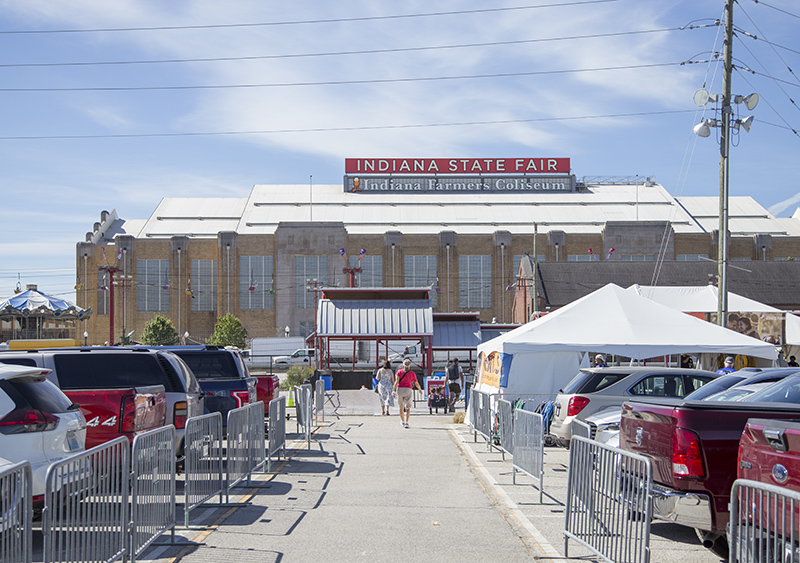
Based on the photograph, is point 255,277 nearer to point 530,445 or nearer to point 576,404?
point 576,404

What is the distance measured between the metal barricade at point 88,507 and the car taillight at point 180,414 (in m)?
4.26

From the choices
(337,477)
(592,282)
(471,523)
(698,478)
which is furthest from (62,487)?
(592,282)

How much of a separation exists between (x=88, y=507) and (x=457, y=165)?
83331 mm

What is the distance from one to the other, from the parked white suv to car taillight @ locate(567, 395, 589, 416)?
8654mm

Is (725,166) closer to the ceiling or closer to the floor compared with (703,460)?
closer to the ceiling

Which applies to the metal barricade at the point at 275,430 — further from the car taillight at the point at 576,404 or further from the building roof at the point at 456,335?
the building roof at the point at 456,335

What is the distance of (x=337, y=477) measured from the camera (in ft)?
→ 39.1

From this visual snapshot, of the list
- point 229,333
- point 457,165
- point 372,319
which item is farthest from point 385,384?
point 457,165

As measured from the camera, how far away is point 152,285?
7612 centimetres

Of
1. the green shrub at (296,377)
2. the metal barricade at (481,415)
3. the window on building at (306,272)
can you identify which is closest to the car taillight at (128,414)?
the metal barricade at (481,415)

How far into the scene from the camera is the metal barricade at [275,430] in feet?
41.3

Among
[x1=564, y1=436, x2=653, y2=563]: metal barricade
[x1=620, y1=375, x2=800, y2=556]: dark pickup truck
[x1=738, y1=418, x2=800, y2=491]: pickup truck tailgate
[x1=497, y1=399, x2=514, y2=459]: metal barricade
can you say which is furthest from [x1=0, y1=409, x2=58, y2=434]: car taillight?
[x1=497, y1=399, x2=514, y2=459]: metal barricade

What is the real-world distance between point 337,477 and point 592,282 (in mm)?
45195

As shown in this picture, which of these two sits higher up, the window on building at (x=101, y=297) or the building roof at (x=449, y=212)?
the building roof at (x=449, y=212)
